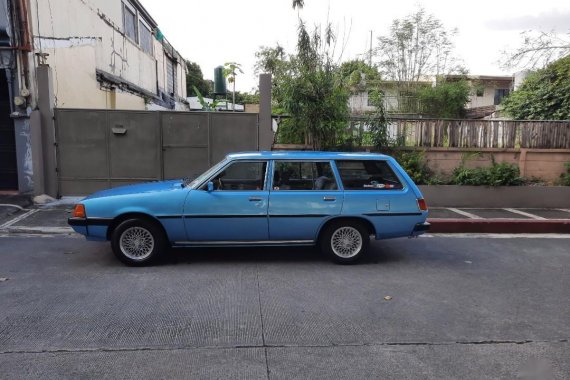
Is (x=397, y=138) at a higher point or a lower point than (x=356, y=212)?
higher

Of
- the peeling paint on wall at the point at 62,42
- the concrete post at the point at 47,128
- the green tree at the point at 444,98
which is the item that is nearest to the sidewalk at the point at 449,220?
the concrete post at the point at 47,128

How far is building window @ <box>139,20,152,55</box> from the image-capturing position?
19.2 meters

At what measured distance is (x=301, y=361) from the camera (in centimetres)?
342

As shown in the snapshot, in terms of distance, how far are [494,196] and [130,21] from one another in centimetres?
1510

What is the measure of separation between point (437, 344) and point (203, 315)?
7.11 feet

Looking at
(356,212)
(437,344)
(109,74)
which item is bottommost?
(437,344)

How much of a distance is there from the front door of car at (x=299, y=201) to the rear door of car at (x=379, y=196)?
209 mm

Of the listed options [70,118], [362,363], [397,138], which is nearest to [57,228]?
[70,118]

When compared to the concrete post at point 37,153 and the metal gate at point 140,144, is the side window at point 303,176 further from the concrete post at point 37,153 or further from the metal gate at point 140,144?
the concrete post at point 37,153

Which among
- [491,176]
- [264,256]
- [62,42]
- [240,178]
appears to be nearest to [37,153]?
[62,42]

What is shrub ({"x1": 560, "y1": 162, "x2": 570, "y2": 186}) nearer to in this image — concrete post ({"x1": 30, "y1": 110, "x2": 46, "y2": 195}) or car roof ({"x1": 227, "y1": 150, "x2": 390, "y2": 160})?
car roof ({"x1": 227, "y1": 150, "x2": 390, "y2": 160})

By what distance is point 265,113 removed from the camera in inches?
403

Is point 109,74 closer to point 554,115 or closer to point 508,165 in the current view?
point 508,165

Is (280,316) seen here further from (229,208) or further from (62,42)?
(62,42)
